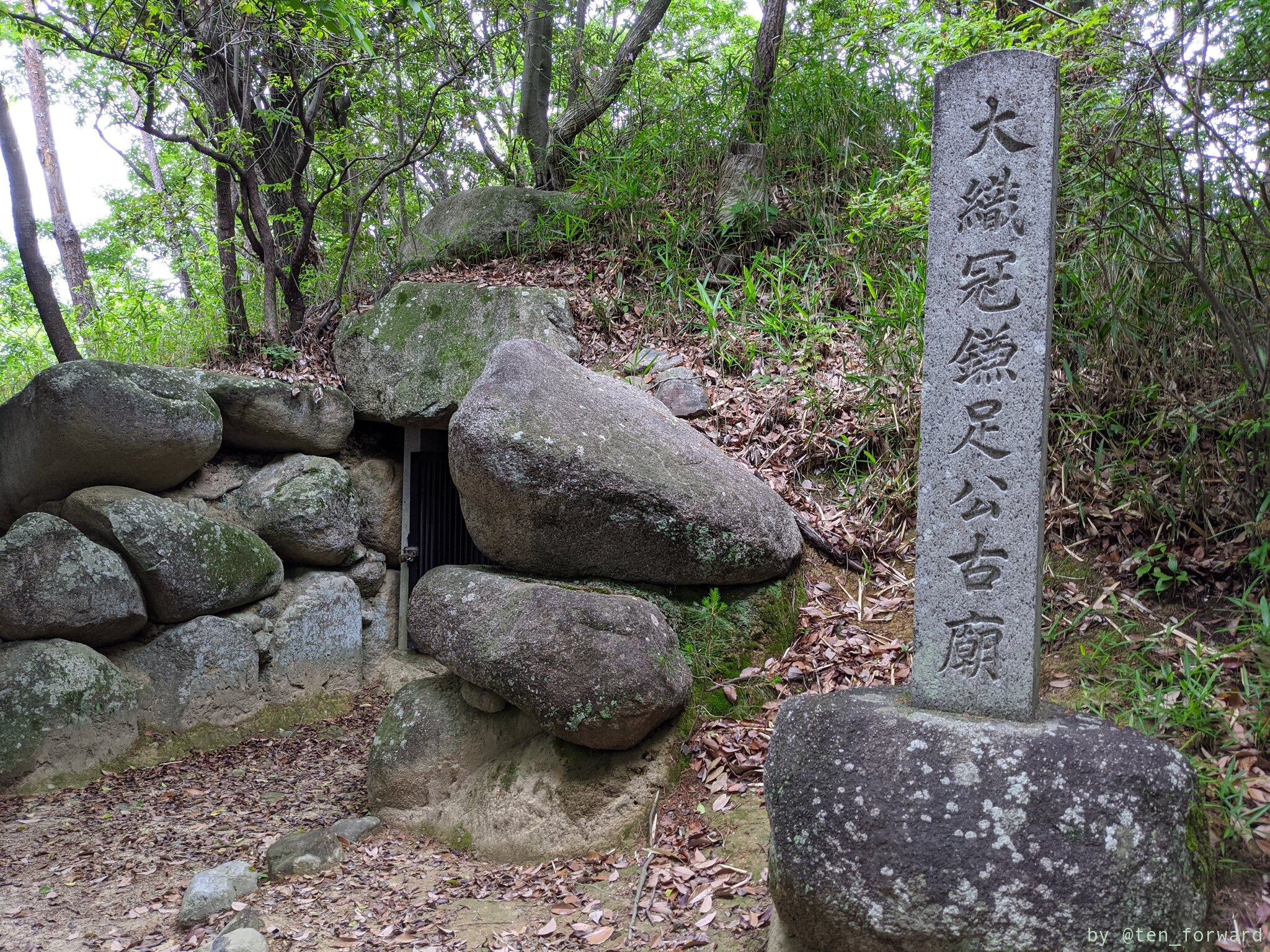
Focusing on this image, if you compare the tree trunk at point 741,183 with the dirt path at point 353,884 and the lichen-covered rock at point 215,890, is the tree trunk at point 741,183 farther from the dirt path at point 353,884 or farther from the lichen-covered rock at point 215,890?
the lichen-covered rock at point 215,890

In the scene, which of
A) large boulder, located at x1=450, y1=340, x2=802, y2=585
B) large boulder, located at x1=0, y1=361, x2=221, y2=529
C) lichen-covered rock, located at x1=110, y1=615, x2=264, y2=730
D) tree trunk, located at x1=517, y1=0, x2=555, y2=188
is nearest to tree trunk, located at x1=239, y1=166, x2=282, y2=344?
large boulder, located at x1=0, y1=361, x2=221, y2=529

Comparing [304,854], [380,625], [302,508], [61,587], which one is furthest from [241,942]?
[380,625]

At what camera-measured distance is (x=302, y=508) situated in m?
Result: 6.60

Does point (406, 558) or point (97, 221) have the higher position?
point (97, 221)

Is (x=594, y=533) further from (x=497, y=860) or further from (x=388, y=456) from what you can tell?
(x=388, y=456)

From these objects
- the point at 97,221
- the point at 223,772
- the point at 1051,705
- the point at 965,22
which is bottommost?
the point at 223,772

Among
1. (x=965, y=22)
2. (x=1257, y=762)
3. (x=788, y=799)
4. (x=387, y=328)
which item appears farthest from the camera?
(x=387, y=328)

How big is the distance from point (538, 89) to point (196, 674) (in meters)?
7.27

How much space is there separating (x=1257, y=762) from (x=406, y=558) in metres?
6.21

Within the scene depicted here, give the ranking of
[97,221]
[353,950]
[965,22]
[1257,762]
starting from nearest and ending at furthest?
[1257,762] < [353,950] < [965,22] < [97,221]

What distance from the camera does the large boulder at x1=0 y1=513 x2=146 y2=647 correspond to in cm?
522

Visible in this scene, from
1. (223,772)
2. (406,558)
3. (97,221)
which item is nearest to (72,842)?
(223,772)

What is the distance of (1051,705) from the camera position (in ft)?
10.5

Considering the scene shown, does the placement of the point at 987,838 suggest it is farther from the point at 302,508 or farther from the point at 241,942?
the point at 302,508
